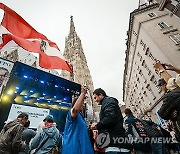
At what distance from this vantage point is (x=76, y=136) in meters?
2.47

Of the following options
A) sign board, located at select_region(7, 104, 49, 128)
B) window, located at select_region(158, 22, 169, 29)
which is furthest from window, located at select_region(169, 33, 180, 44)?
sign board, located at select_region(7, 104, 49, 128)

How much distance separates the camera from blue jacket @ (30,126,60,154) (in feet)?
10.8

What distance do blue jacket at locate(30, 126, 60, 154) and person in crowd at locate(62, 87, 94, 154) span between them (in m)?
0.98

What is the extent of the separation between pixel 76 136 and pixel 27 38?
6.17 meters

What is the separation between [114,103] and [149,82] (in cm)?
1889

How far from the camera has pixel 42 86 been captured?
812 centimetres

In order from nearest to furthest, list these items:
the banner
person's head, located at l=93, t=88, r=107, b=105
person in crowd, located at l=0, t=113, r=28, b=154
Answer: person in crowd, located at l=0, t=113, r=28, b=154 < person's head, located at l=93, t=88, r=107, b=105 < the banner

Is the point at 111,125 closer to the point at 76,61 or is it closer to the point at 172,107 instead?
the point at 172,107

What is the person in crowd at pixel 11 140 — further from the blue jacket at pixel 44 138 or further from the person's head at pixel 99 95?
the person's head at pixel 99 95

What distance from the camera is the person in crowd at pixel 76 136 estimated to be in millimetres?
2377

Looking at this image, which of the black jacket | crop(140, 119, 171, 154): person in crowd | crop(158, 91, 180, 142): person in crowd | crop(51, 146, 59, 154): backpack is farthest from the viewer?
crop(140, 119, 171, 154): person in crowd

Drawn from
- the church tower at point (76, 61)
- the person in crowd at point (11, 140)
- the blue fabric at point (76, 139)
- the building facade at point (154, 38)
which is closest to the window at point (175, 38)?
the building facade at point (154, 38)

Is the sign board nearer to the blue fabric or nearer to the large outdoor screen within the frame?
the large outdoor screen

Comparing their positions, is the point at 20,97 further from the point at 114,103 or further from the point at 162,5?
the point at 162,5
